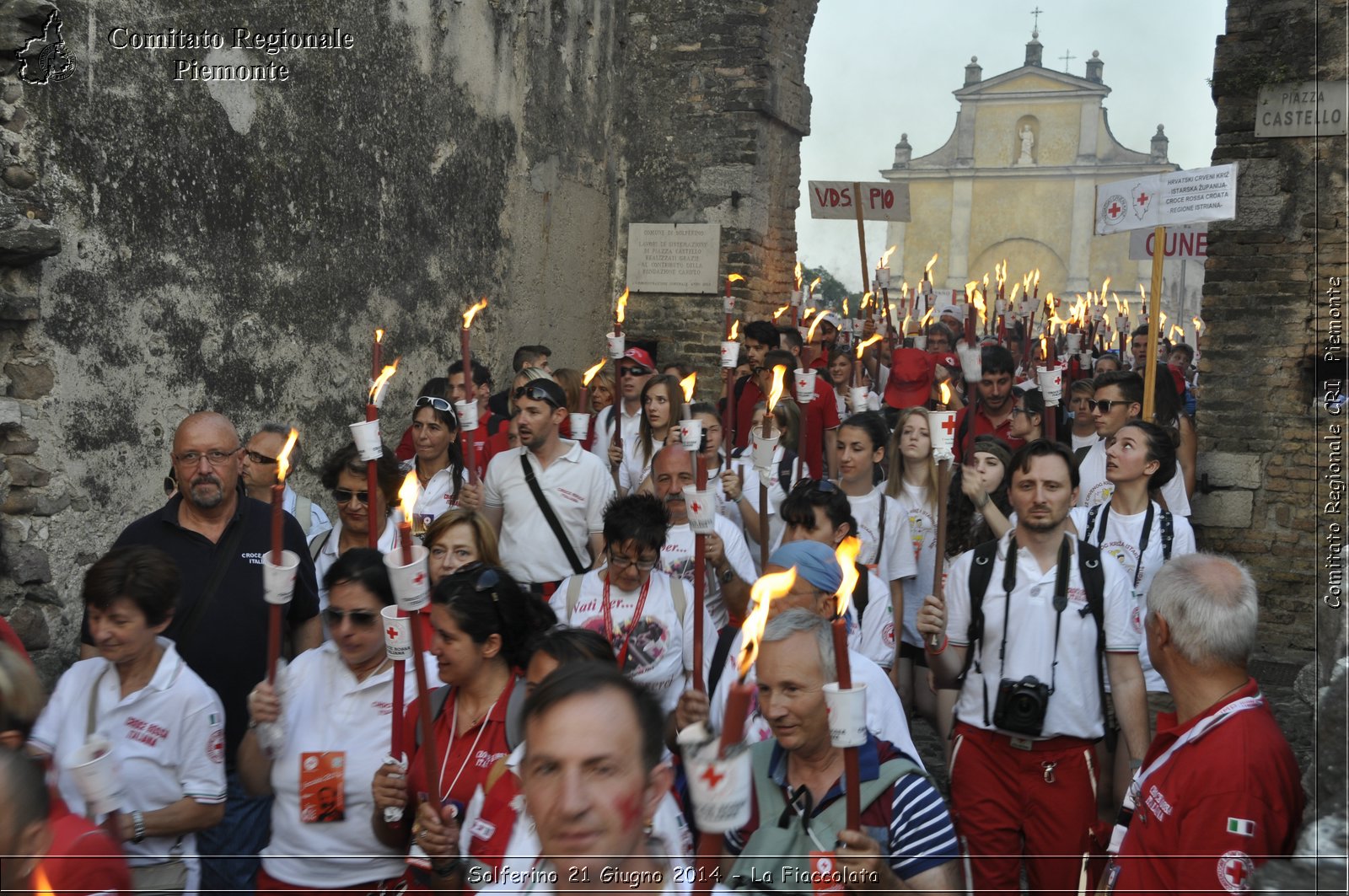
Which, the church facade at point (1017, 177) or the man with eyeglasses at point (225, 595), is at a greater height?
the church facade at point (1017, 177)

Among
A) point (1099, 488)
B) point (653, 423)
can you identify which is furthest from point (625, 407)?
point (1099, 488)

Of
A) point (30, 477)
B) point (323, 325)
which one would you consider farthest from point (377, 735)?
point (323, 325)

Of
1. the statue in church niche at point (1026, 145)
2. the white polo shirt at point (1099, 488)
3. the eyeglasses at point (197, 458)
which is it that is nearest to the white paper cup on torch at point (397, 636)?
the eyeglasses at point (197, 458)

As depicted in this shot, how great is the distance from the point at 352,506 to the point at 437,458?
3.40 feet

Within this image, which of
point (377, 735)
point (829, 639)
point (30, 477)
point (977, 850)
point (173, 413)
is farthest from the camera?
point (173, 413)

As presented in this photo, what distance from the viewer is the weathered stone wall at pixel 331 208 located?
A: 6453 mm

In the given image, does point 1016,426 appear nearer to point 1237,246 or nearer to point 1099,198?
point 1099,198

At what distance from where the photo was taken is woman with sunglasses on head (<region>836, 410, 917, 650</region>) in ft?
18.9

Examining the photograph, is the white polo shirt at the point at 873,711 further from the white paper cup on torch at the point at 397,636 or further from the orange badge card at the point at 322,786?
the orange badge card at the point at 322,786

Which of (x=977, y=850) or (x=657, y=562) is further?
(x=657, y=562)

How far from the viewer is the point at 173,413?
7352mm

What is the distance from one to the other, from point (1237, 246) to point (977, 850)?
256 inches

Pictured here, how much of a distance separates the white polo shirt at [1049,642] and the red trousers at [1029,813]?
0.09 meters

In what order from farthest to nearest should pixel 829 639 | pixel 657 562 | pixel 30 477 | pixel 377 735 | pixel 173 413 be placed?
pixel 173 413 < pixel 30 477 < pixel 657 562 < pixel 377 735 < pixel 829 639
